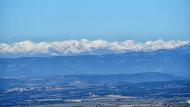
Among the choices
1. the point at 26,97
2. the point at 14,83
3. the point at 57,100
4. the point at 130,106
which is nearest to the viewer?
the point at 130,106

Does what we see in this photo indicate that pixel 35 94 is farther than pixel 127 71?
No

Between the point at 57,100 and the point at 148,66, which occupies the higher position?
the point at 148,66

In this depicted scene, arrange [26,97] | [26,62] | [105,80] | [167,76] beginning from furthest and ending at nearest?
1. [26,62]
2. [167,76]
3. [105,80]
4. [26,97]

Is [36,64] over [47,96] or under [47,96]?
over

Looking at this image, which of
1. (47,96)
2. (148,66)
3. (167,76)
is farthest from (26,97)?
(148,66)

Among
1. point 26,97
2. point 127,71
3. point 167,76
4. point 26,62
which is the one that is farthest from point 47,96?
point 127,71

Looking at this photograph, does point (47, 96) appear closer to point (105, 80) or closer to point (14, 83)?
point (14, 83)

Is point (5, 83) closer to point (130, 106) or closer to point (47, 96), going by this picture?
point (47, 96)

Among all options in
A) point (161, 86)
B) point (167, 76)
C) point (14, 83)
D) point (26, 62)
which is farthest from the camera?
point (26, 62)

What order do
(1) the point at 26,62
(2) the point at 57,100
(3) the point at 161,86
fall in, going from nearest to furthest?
(2) the point at 57,100, (3) the point at 161,86, (1) the point at 26,62
